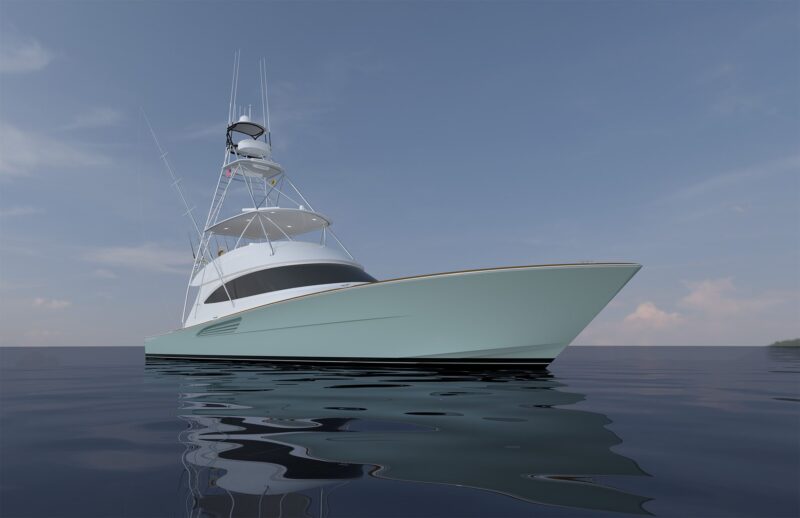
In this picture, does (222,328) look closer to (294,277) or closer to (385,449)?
(294,277)

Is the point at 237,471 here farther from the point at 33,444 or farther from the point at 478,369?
the point at 478,369

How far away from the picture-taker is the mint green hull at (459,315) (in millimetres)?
6965

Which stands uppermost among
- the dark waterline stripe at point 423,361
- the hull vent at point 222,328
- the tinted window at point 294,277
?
the tinted window at point 294,277

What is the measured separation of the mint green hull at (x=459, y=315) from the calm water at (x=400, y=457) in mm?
2401

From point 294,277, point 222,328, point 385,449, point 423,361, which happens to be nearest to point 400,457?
point 385,449

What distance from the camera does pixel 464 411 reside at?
3.93 metres

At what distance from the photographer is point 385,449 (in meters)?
2.64

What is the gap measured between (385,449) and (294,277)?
8346 mm

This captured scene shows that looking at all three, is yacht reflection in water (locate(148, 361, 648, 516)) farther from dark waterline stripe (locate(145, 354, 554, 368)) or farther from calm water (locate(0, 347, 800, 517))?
dark waterline stripe (locate(145, 354, 554, 368))

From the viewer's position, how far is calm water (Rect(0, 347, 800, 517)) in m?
1.85

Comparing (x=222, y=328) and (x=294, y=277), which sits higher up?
(x=294, y=277)

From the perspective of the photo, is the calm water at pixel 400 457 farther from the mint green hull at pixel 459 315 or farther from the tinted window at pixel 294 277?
the tinted window at pixel 294 277

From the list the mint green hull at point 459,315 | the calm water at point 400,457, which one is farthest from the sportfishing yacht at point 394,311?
the calm water at point 400,457

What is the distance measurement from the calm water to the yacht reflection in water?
0.01 metres
